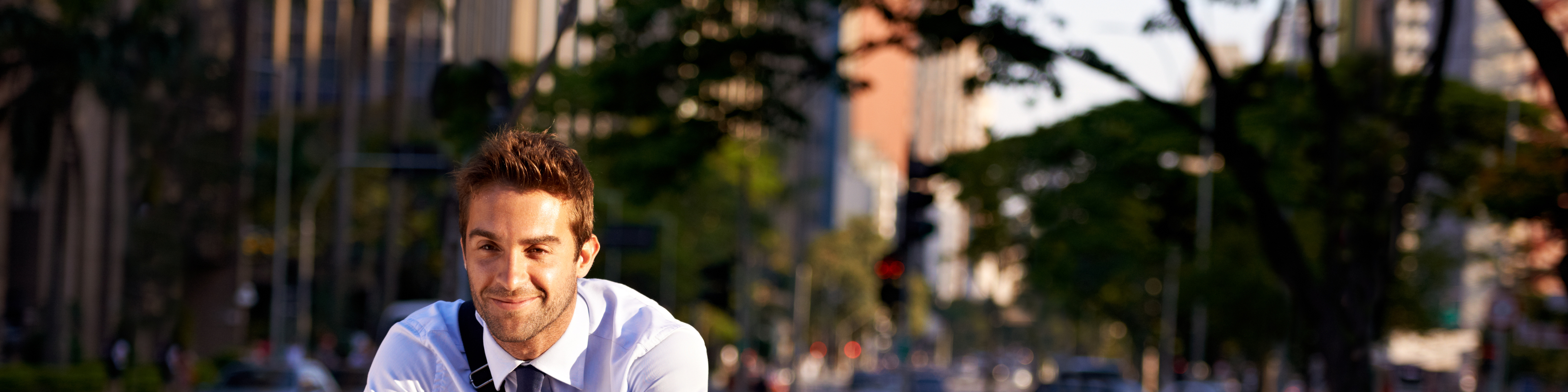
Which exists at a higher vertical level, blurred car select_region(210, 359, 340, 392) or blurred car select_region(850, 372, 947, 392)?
blurred car select_region(210, 359, 340, 392)

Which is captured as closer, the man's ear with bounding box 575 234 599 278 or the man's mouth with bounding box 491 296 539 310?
the man's mouth with bounding box 491 296 539 310

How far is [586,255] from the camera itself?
2.57 meters

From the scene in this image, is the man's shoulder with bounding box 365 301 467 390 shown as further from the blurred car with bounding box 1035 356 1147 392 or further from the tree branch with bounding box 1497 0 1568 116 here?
the blurred car with bounding box 1035 356 1147 392

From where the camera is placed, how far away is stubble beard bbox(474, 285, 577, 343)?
239 centimetres

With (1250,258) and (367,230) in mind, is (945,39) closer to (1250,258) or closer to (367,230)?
(1250,258)

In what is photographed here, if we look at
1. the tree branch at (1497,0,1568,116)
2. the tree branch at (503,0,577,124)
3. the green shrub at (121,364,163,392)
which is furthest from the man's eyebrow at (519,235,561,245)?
the green shrub at (121,364,163,392)

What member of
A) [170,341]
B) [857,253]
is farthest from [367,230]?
[857,253]

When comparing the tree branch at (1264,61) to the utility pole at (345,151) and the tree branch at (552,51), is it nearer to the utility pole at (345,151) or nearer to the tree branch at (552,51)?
the tree branch at (552,51)

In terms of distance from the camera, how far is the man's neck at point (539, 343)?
2469 millimetres

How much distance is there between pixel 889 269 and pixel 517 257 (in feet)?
48.3

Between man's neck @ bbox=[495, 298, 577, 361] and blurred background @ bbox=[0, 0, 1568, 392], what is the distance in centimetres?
191

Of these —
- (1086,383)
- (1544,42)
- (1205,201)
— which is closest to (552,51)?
(1544,42)

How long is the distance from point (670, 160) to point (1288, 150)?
11792 mm

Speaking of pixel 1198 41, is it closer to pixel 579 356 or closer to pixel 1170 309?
pixel 579 356
